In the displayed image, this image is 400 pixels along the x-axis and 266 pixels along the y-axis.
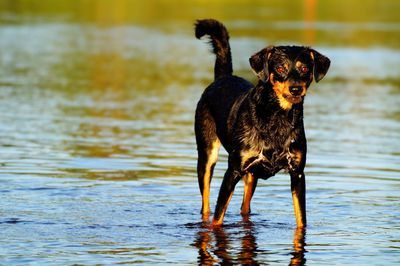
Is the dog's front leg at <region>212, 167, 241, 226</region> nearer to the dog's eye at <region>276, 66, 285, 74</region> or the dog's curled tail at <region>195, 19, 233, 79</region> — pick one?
the dog's eye at <region>276, 66, 285, 74</region>

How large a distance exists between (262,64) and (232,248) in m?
1.77

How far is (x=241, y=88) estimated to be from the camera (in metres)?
12.0

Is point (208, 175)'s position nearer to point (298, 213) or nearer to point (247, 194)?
point (247, 194)

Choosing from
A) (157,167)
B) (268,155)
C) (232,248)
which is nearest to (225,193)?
(268,155)

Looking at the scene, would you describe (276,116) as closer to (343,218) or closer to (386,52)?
(343,218)

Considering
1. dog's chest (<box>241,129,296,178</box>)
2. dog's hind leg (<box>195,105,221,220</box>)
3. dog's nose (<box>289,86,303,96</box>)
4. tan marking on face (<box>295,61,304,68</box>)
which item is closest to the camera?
dog's nose (<box>289,86,303,96</box>)

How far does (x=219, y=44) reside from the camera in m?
12.9

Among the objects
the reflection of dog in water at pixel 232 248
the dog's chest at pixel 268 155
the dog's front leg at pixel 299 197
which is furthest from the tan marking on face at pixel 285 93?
the reflection of dog in water at pixel 232 248

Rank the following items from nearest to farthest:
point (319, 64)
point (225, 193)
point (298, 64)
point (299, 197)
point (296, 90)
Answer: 1. point (296, 90)
2. point (298, 64)
3. point (319, 64)
4. point (299, 197)
5. point (225, 193)

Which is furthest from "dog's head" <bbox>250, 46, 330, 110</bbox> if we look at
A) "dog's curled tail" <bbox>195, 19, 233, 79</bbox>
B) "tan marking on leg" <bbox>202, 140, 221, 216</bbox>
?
"dog's curled tail" <bbox>195, 19, 233, 79</bbox>

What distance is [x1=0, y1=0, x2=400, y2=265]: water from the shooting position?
32.9ft

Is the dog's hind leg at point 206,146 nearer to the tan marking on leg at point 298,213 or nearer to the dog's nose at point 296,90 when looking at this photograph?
the tan marking on leg at point 298,213

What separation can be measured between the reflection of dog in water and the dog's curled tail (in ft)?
7.51

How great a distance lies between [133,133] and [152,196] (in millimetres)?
5470
